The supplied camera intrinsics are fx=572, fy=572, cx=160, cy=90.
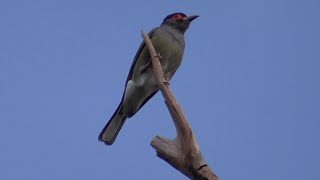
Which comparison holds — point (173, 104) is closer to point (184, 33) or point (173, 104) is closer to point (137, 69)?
point (137, 69)

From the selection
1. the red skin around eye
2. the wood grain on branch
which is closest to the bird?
the red skin around eye

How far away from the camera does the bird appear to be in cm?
732

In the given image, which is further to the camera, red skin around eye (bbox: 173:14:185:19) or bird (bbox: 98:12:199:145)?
red skin around eye (bbox: 173:14:185:19)

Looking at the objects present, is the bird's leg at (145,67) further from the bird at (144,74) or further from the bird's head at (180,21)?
the bird's head at (180,21)

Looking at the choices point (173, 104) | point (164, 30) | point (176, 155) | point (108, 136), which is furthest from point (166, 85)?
point (164, 30)

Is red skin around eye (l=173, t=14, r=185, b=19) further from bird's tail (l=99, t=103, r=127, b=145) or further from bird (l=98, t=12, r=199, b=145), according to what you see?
bird's tail (l=99, t=103, r=127, b=145)

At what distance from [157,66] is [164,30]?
1.72m

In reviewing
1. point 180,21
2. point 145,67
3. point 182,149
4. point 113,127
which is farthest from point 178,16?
point 182,149

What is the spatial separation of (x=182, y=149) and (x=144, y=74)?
210cm

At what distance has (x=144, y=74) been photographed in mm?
7379

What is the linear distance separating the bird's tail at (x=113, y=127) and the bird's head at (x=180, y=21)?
1.48 meters

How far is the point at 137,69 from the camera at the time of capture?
744 centimetres

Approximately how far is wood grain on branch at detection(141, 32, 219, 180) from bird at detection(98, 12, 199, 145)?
1.59m

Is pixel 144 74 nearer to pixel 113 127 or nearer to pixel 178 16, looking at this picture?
pixel 113 127
